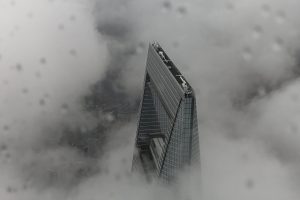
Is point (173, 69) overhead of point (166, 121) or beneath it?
overhead

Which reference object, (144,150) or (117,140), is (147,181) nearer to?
(144,150)

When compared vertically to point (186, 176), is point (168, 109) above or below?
above

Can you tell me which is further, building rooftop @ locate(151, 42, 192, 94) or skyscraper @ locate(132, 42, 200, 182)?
skyscraper @ locate(132, 42, 200, 182)

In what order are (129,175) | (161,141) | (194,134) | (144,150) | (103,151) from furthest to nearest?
(103,151)
(144,150)
(161,141)
(129,175)
(194,134)

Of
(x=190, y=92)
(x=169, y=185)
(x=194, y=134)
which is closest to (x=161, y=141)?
(x=169, y=185)

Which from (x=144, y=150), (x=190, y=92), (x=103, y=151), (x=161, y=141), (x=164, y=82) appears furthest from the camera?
(x=103, y=151)

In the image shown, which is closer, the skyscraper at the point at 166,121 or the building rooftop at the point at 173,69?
the building rooftop at the point at 173,69

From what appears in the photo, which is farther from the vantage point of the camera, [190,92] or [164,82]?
[164,82]

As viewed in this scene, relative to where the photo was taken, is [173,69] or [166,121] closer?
[173,69]
